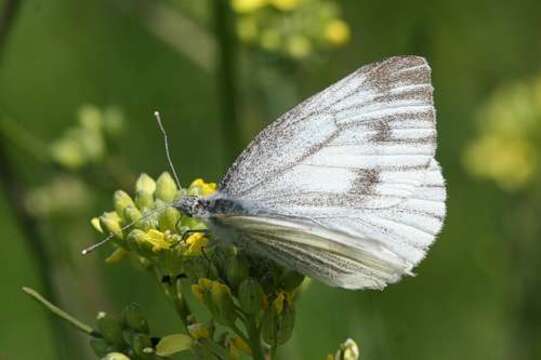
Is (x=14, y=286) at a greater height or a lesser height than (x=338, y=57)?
lesser

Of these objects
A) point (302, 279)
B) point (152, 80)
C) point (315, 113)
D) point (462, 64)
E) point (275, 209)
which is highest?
point (152, 80)

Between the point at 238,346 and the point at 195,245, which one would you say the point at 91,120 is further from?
the point at 238,346

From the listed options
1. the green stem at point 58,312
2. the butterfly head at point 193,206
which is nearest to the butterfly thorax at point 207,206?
the butterfly head at point 193,206

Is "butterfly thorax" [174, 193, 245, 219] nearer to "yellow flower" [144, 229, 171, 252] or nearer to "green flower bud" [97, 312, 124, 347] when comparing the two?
"yellow flower" [144, 229, 171, 252]

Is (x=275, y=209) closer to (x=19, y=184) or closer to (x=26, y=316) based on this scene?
(x=19, y=184)

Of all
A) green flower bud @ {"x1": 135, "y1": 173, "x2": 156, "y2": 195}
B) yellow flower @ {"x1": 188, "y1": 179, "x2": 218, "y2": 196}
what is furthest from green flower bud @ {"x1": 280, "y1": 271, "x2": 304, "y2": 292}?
green flower bud @ {"x1": 135, "y1": 173, "x2": 156, "y2": 195}

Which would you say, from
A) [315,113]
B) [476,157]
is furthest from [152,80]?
[315,113]

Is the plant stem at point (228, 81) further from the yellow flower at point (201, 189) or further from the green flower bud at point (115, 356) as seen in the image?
the green flower bud at point (115, 356)
